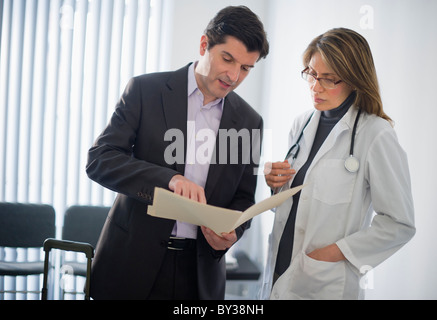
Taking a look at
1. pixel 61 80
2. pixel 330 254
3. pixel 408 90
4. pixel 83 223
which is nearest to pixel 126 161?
pixel 330 254

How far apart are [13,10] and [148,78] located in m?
2.76

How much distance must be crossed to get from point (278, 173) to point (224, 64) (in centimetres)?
45

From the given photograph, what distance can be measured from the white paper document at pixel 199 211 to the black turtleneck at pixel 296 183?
386mm

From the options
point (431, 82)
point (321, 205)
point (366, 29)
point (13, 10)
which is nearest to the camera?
point (321, 205)

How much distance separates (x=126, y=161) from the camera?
56.6 inches

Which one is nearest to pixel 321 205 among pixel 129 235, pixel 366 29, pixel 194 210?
pixel 194 210

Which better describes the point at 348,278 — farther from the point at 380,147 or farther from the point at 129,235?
the point at 129,235

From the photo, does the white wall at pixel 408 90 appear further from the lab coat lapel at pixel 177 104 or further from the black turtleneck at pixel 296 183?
the lab coat lapel at pixel 177 104

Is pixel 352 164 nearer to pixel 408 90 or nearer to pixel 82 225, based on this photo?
pixel 408 90

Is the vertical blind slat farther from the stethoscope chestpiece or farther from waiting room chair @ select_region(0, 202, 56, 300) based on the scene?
the stethoscope chestpiece

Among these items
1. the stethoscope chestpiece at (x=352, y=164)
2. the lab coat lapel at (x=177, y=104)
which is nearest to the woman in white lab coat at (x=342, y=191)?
the stethoscope chestpiece at (x=352, y=164)

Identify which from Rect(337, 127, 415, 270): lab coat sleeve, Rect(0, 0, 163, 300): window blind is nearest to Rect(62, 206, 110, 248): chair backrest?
Rect(0, 0, 163, 300): window blind

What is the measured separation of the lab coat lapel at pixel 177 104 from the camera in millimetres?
1555
